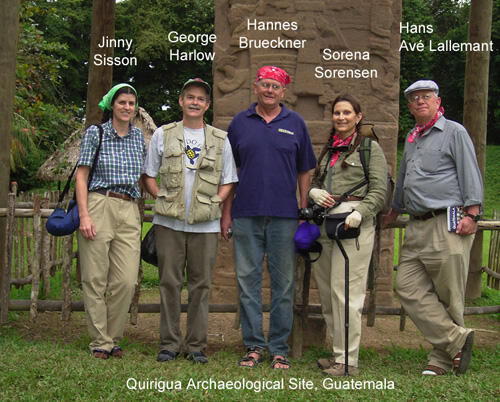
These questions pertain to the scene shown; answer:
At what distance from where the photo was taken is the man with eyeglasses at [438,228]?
417cm

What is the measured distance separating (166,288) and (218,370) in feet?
2.29

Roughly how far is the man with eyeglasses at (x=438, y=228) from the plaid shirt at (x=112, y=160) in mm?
2023

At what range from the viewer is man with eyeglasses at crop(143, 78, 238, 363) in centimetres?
426

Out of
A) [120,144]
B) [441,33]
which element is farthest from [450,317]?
[441,33]

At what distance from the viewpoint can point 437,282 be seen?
4305mm

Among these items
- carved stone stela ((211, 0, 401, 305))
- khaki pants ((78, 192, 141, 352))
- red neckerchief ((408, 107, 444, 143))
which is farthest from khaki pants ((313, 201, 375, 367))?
carved stone stela ((211, 0, 401, 305))

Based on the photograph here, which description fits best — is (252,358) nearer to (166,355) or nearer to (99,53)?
(166,355)

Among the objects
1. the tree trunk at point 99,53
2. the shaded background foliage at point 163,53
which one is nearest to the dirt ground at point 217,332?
the tree trunk at point 99,53

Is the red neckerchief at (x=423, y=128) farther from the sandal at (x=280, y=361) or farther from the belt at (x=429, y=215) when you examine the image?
the sandal at (x=280, y=361)

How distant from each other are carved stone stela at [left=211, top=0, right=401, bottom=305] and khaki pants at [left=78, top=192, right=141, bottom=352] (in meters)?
2.16

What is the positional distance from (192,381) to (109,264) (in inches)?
43.2

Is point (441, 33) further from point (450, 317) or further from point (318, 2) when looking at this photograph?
point (450, 317)

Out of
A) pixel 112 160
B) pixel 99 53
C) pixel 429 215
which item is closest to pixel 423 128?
pixel 429 215

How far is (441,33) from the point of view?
101 ft
